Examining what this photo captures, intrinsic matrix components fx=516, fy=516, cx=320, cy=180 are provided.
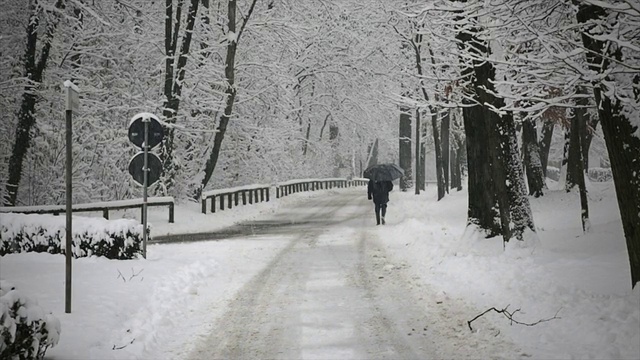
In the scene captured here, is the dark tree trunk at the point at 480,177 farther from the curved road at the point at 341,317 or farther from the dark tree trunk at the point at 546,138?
the dark tree trunk at the point at 546,138

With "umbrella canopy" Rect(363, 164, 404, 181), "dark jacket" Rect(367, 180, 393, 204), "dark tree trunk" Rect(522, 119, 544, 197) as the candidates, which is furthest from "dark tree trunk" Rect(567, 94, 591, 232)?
"dark jacket" Rect(367, 180, 393, 204)

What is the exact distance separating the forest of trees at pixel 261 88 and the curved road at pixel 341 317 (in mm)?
2613

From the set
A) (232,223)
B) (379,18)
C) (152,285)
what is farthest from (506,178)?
(379,18)

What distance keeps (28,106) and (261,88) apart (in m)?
11.1

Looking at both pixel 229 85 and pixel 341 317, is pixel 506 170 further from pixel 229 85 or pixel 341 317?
pixel 229 85

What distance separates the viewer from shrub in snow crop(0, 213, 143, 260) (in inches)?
410

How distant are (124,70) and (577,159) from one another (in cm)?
1817

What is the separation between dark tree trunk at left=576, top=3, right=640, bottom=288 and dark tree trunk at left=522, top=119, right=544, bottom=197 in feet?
46.5

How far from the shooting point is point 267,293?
860 centimetres

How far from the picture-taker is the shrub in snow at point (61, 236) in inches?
410

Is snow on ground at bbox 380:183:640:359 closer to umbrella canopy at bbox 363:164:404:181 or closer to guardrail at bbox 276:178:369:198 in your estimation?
umbrella canopy at bbox 363:164:404:181

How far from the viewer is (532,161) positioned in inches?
814

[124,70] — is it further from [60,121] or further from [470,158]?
[470,158]

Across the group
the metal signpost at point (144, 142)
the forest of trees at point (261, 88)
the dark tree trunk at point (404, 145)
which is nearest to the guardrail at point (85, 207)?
the forest of trees at point (261, 88)
